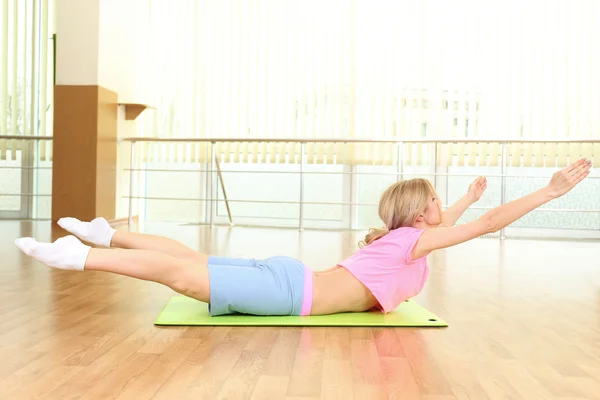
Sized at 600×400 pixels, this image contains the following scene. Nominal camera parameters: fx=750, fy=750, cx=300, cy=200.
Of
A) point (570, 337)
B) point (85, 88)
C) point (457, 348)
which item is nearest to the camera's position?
point (457, 348)

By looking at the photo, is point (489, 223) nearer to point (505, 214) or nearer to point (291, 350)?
point (505, 214)

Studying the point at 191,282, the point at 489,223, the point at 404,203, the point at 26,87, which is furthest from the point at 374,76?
the point at 191,282

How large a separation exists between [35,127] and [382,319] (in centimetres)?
451

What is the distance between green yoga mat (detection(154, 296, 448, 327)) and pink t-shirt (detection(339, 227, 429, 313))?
6 centimetres

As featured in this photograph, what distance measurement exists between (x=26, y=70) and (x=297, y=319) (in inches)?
181

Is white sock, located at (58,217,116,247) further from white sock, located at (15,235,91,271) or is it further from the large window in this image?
the large window

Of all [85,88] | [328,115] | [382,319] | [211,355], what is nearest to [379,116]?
[328,115]

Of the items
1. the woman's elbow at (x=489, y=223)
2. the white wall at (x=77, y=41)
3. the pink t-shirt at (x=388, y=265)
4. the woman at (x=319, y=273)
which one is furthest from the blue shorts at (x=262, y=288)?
the white wall at (x=77, y=41)

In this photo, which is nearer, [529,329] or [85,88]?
[529,329]

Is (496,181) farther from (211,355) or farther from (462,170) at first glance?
(211,355)

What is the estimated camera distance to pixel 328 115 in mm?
5613

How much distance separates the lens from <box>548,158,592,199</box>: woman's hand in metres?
1.65

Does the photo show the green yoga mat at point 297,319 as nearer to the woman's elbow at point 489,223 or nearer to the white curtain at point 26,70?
the woman's elbow at point 489,223

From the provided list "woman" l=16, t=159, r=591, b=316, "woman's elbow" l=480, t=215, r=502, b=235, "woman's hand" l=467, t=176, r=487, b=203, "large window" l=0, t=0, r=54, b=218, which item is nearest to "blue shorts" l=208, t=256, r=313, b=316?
"woman" l=16, t=159, r=591, b=316
